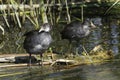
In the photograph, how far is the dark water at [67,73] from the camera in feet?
27.3

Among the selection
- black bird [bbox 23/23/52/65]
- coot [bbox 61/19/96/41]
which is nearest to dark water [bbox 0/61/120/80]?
black bird [bbox 23/23/52/65]

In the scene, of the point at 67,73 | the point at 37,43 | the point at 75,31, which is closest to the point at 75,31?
the point at 75,31

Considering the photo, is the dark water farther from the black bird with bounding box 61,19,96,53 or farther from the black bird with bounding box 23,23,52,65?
the black bird with bounding box 61,19,96,53

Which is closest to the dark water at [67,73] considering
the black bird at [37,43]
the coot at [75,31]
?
the black bird at [37,43]

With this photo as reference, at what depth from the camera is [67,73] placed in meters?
8.68

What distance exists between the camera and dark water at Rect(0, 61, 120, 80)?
831cm

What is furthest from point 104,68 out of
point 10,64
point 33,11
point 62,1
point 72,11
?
point 72,11

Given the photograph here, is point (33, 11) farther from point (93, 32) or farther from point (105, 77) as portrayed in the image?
point (105, 77)

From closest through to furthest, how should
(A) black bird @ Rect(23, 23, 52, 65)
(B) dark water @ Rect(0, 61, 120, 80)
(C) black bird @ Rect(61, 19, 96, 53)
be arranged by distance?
1. (B) dark water @ Rect(0, 61, 120, 80)
2. (A) black bird @ Rect(23, 23, 52, 65)
3. (C) black bird @ Rect(61, 19, 96, 53)

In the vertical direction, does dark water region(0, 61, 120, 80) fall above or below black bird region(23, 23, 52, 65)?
below

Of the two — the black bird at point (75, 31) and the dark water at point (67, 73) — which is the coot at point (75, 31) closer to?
the black bird at point (75, 31)

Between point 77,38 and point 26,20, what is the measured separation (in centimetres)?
415

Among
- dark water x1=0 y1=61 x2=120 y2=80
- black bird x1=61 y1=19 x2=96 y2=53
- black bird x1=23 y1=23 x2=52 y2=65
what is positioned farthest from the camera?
black bird x1=61 y1=19 x2=96 y2=53

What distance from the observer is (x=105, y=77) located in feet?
26.6
